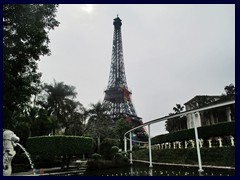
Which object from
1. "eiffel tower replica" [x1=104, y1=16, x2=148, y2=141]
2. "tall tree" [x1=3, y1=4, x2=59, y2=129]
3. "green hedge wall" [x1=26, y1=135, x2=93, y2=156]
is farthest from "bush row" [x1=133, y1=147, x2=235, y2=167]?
"eiffel tower replica" [x1=104, y1=16, x2=148, y2=141]

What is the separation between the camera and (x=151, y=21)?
31.2 ft

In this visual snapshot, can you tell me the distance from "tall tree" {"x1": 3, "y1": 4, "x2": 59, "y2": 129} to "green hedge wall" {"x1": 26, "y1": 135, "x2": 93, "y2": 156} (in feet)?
18.2

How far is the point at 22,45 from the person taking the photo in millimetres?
7465

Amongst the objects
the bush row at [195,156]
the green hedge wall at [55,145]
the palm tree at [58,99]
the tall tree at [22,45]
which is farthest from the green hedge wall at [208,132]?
the palm tree at [58,99]

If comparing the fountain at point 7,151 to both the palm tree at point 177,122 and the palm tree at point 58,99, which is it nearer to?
the palm tree at point 58,99

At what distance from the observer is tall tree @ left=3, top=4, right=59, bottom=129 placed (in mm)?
6949

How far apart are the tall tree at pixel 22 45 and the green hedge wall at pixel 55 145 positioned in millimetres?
5535

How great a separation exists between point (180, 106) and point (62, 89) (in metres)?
18.5

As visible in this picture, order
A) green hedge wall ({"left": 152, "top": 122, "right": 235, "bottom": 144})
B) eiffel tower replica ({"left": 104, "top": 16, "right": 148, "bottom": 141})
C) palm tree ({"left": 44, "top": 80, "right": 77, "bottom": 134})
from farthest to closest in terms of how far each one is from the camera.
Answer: eiffel tower replica ({"left": 104, "top": 16, "right": 148, "bottom": 141}), palm tree ({"left": 44, "top": 80, "right": 77, "bottom": 134}), green hedge wall ({"left": 152, "top": 122, "right": 235, "bottom": 144})

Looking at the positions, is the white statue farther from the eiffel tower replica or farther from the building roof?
the eiffel tower replica

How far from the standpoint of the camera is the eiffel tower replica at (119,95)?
38750mm

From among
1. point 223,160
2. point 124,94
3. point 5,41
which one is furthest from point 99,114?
point 5,41

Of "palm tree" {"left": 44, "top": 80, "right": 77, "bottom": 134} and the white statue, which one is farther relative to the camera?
"palm tree" {"left": 44, "top": 80, "right": 77, "bottom": 134}
